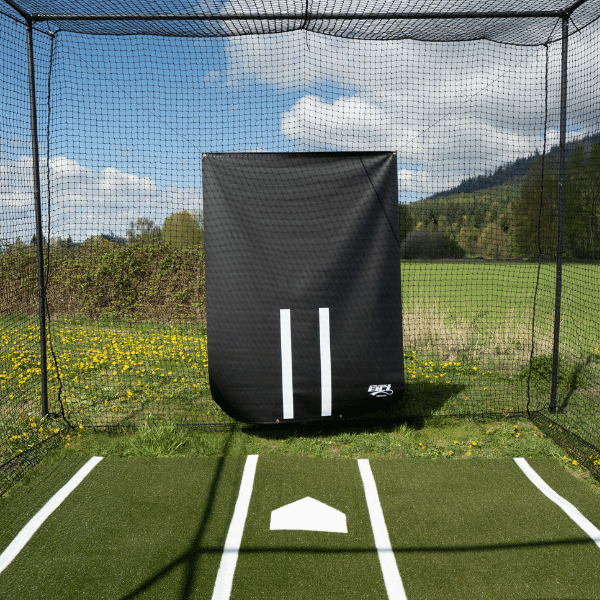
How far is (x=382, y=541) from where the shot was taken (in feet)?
7.84

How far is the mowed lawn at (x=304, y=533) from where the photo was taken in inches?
81.7

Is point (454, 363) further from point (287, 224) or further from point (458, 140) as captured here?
point (287, 224)

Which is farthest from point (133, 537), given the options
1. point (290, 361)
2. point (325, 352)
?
point (325, 352)

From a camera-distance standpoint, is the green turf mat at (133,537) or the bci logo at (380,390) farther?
the bci logo at (380,390)

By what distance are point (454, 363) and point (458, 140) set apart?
2.65 m

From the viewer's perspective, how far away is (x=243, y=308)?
336cm

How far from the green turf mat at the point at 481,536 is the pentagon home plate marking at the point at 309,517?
295mm

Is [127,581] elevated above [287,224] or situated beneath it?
situated beneath

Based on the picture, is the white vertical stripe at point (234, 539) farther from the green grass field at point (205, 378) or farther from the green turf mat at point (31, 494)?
the green turf mat at point (31, 494)

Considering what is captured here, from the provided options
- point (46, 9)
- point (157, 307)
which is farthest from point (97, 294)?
point (46, 9)

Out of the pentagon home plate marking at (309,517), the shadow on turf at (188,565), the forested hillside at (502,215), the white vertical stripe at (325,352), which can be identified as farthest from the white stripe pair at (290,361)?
the forested hillside at (502,215)

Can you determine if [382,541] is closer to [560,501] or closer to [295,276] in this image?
[560,501]

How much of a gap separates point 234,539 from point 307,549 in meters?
0.39

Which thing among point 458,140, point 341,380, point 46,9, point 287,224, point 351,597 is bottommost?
point 351,597
